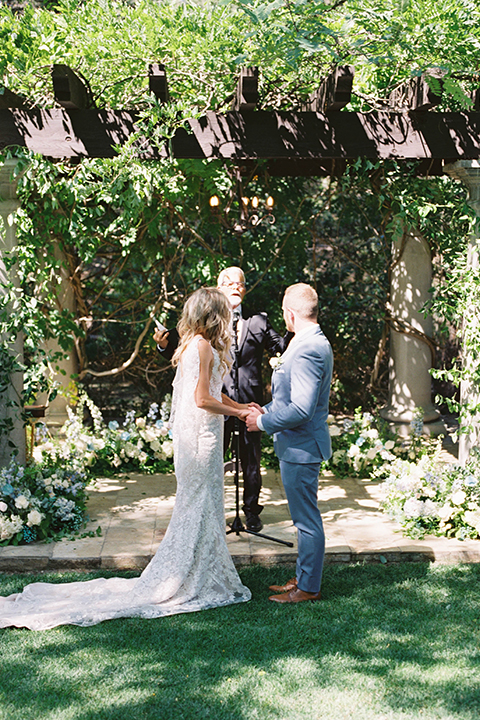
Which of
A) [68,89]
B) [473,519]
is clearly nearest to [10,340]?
[68,89]

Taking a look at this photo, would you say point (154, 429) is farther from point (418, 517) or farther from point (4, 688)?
point (4, 688)

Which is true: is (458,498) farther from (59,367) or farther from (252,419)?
(59,367)

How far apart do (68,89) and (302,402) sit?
241 cm

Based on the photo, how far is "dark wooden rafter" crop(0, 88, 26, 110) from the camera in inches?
180

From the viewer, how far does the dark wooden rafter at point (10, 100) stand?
4574 millimetres

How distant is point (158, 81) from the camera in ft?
14.7

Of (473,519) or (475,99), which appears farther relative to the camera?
(475,99)

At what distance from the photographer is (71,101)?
4.49 metres

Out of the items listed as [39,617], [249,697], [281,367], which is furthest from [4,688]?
[281,367]

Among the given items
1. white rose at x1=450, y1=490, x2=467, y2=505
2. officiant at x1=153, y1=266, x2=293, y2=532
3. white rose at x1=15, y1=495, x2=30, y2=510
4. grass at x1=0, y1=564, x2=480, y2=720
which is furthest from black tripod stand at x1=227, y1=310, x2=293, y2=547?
white rose at x1=15, y1=495, x2=30, y2=510

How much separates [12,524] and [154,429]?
7.29ft

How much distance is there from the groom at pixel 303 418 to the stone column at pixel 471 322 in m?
1.68

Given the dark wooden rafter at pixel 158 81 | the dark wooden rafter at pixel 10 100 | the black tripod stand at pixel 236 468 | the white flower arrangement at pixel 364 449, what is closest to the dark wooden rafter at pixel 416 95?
the dark wooden rafter at pixel 158 81

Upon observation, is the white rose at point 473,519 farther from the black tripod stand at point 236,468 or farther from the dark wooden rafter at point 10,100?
the dark wooden rafter at point 10,100
